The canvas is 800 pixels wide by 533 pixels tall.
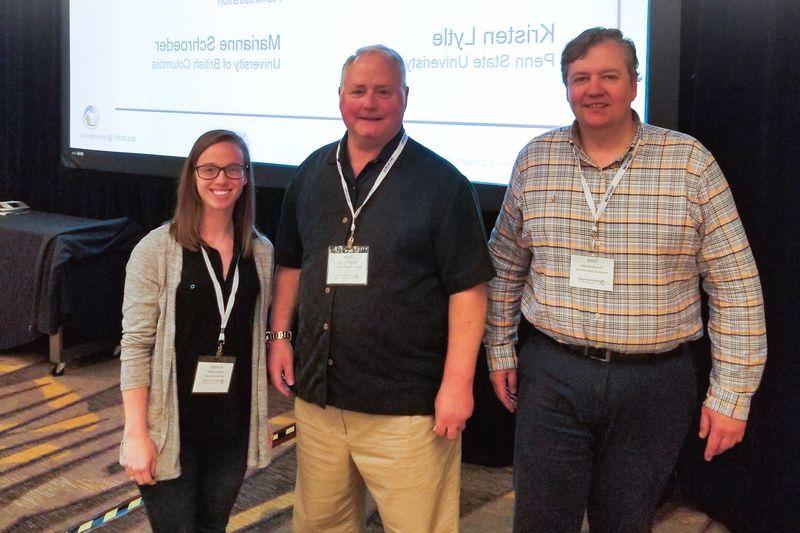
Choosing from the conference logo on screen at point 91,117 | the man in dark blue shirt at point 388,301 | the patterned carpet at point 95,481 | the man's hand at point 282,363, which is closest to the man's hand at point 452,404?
the man in dark blue shirt at point 388,301

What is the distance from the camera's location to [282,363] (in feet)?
5.71

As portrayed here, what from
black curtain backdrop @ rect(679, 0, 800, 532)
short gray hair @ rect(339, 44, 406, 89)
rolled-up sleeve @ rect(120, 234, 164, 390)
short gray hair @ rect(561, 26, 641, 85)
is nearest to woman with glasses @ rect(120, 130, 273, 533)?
rolled-up sleeve @ rect(120, 234, 164, 390)

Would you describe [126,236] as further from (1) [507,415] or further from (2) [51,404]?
(1) [507,415]

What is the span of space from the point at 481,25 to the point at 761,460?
5.14 feet

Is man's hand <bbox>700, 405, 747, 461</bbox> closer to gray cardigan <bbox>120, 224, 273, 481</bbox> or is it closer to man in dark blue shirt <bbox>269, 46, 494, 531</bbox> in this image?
man in dark blue shirt <bbox>269, 46, 494, 531</bbox>

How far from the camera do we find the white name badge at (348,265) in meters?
Result: 1.56

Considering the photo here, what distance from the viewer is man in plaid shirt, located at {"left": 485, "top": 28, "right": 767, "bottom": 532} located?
4.77 ft

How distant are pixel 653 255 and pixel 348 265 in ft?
1.93

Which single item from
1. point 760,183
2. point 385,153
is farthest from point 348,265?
point 760,183

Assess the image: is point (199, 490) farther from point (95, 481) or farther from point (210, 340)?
point (95, 481)

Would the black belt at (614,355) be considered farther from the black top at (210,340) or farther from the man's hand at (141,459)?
the man's hand at (141,459)

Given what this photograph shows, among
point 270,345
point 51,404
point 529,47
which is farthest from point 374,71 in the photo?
point 51,404

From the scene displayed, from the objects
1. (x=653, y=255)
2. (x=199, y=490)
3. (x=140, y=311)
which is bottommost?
(x=199, y=490)

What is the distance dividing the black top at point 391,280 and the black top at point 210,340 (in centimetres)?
13
